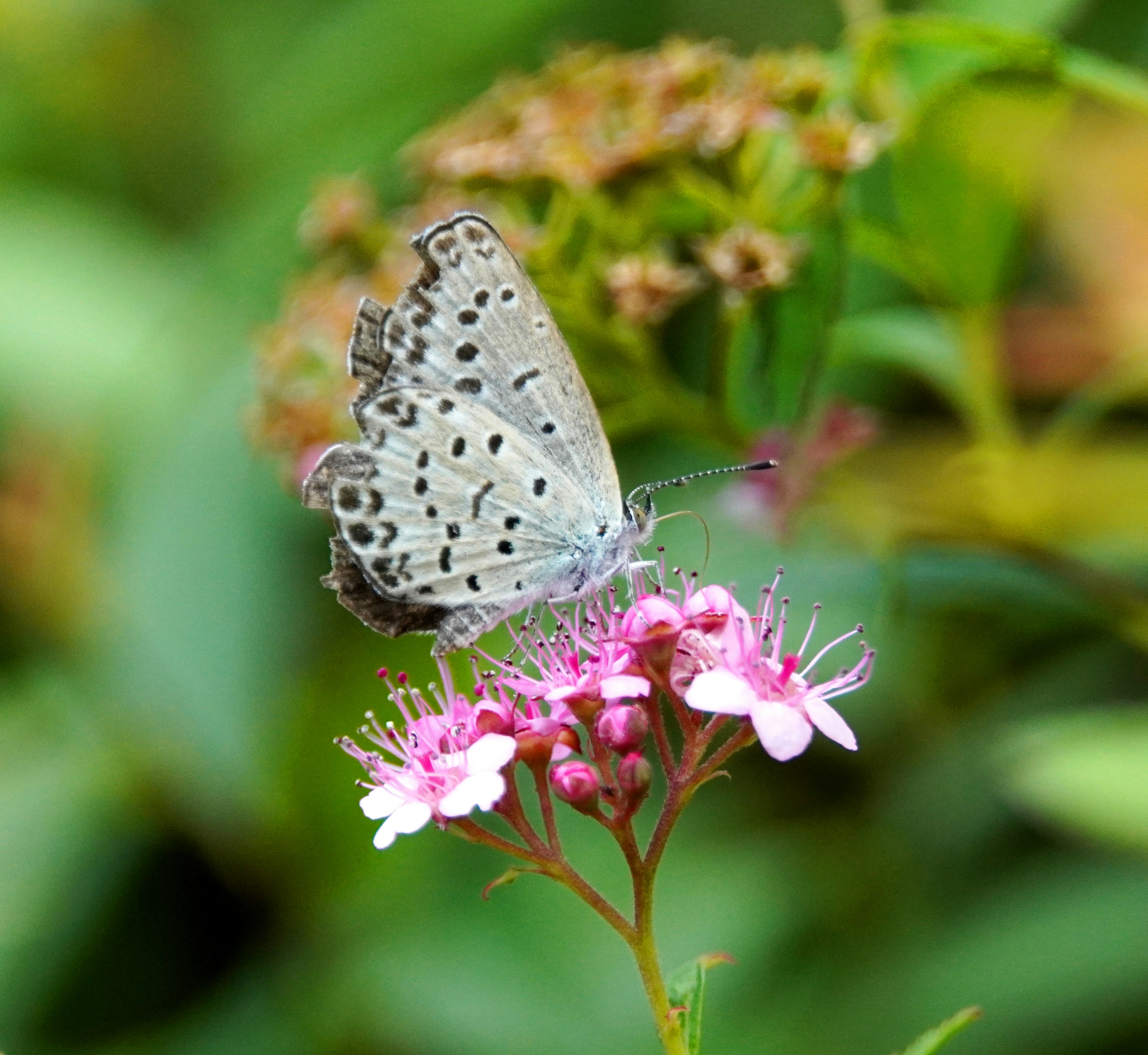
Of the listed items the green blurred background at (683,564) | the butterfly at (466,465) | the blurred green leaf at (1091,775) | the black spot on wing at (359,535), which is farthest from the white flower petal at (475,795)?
the blurred green leaf at (1091,775)

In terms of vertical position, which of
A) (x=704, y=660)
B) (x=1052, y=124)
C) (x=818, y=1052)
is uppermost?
(x=1052, y=124)

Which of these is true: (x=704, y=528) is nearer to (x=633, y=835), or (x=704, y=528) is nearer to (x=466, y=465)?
(x=466, y=465)

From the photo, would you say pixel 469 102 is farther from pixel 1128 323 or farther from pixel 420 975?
pixel 420 975

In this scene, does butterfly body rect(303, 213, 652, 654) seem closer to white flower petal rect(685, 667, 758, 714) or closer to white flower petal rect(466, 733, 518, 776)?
white flower petal rect(466, 733, 518, 776)

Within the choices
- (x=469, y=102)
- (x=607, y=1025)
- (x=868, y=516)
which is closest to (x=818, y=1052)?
(x=607, y=1025)

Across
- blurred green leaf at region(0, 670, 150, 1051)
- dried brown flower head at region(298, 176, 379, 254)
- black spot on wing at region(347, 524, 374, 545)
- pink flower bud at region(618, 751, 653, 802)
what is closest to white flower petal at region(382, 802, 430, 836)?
pink flower bud at region(618, 751, 653, 802)
